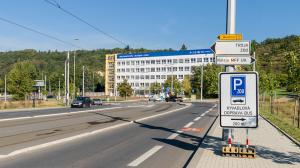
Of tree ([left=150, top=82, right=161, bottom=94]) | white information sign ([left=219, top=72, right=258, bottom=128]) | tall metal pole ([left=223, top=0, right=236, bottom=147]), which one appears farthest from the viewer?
tree ([left=150, top=82, right=161, bottom=94])

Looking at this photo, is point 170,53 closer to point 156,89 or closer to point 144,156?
point 156,89

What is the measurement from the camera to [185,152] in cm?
1140

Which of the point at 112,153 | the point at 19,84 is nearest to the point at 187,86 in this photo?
the point at 19,84

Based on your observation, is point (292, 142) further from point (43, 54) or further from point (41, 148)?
point (43, 54)

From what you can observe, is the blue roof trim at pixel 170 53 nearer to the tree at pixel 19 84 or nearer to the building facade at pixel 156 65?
the building facade at pixel 156 65

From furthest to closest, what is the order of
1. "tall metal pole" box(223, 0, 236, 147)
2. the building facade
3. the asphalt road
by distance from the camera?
the building facade, "tall metal pole" box(223, 0, 236, 147), the asphalt road

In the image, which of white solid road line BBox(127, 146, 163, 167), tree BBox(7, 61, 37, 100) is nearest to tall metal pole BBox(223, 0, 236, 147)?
white solid road line BBox(127, 146, 163, 167)

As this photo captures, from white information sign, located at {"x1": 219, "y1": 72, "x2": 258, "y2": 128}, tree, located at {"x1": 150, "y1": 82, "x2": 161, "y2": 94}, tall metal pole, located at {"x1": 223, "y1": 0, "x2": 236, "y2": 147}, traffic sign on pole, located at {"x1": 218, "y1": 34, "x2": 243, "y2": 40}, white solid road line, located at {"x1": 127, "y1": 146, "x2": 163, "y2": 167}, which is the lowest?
white solid road line, located at {"x1": 127, "y1": 146, "x2": 163, "y2": 167}

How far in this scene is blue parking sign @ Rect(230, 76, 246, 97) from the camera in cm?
991

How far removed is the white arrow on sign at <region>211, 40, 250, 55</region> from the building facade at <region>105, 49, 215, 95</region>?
118372 mm

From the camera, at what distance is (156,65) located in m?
142

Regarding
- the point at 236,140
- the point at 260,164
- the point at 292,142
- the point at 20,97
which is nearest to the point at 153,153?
the point at 260,164

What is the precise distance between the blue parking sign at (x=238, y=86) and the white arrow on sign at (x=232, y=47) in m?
1.04

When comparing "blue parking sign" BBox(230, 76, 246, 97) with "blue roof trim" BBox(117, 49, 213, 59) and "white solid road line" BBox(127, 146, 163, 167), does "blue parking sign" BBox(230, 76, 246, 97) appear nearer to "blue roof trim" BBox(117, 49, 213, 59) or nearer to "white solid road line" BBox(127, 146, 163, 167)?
"white solid road line" BBox(127, 146, 163, 167)
